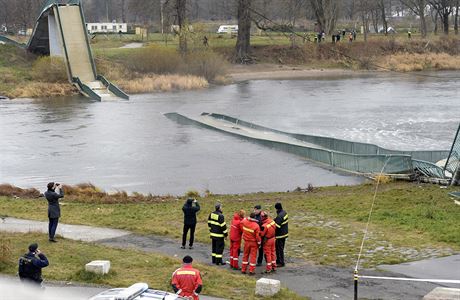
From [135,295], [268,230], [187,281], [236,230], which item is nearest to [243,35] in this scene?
[236,230]

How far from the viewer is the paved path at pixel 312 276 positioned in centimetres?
1428

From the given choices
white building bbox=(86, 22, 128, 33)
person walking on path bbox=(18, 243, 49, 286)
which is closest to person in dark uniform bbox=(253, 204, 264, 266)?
person walking on path bbox=(18, 243, 49, 286)

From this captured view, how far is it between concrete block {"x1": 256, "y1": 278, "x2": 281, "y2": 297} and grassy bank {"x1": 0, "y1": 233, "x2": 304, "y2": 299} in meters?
0.16

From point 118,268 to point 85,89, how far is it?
50.8 metres

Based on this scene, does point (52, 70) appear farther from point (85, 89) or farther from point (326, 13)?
point (326, 13)

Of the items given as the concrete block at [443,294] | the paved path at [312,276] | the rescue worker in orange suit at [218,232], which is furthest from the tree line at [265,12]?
the concrete block at [443,294]

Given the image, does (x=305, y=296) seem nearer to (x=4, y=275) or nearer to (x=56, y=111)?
(x=4, y=275)

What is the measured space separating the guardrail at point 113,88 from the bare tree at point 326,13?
41129mm

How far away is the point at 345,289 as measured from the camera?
14.6 m

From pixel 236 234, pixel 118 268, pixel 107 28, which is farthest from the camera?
pixel 107 28

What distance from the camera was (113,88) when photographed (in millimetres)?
65125

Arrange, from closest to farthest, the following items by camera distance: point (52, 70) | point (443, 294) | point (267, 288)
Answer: point (443, 294) → point (267, 288) → point (52, 70)

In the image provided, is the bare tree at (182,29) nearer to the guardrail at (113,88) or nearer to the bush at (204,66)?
the bush at (204,66)

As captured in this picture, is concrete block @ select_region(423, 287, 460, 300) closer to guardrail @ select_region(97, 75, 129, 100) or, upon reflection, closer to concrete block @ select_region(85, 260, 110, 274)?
concrete block @ select_region(85, 260, 110, 274)
